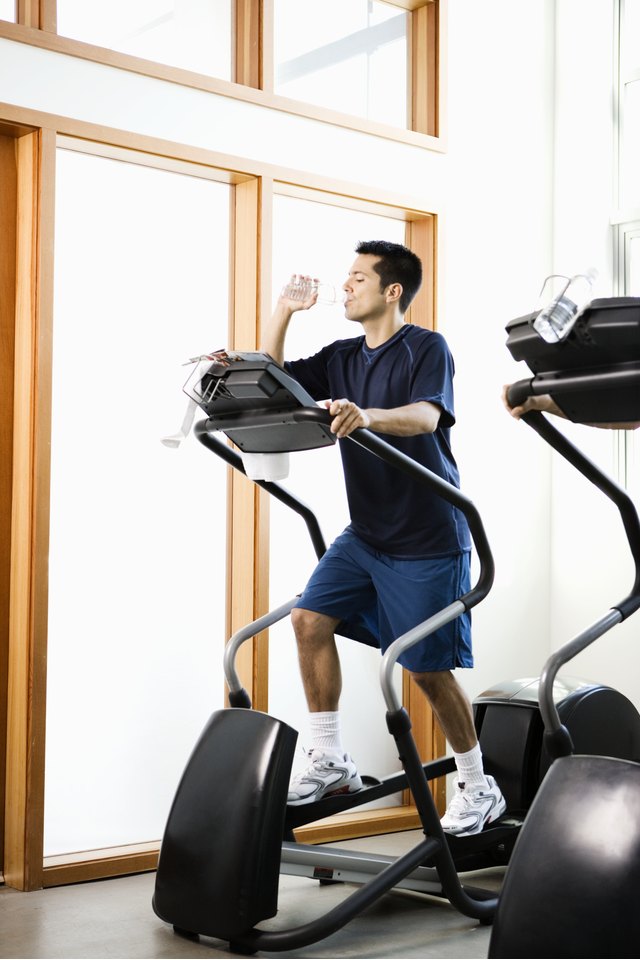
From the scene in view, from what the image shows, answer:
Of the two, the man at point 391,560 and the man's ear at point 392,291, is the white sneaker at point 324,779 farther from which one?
the man's ear at point 392,291

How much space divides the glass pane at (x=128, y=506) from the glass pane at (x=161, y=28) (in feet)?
1.36

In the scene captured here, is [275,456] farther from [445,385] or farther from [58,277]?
[58,277]

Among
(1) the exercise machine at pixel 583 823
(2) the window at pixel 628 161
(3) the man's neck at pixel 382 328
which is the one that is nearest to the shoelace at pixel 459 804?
(1) the exercise machine at pixel 583 823

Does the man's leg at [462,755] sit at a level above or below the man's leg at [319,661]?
below

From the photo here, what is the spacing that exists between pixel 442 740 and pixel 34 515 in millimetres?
1984

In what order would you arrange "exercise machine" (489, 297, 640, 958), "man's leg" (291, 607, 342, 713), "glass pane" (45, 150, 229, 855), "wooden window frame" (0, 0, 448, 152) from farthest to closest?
"glass pane" (45, 150, 229, 855) < "wooden window frame" (0, 0, 448, 152) < "man's leg" (291, 607, 342, 713) < "exercise machine" (489, 297, 640, 958)

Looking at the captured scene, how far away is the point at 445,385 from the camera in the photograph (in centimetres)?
318

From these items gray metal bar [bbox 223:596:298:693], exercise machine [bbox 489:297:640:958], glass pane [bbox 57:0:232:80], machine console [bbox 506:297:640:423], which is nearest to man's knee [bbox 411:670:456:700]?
gray metal bar [bbox 223:596:298:693]

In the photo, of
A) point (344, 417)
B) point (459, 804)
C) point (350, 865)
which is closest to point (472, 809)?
point (459, 804)

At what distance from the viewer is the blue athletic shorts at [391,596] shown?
3221mm

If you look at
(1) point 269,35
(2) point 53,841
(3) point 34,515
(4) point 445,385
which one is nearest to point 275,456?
(4) point 445,385

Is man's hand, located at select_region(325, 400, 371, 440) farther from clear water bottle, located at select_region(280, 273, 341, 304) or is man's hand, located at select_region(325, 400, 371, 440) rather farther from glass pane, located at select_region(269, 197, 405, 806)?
glass pane, located at select_region(269, 197, 405, 806)

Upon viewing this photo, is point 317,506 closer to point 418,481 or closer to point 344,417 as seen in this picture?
point 418,481

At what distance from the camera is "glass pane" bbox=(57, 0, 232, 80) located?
3.82m
